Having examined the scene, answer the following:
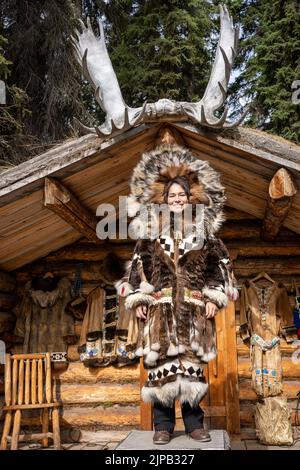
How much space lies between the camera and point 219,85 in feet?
14.1

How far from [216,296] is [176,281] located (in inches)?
12.5

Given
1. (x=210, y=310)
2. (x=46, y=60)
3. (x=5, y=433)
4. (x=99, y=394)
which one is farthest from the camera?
(x=46, y=60)

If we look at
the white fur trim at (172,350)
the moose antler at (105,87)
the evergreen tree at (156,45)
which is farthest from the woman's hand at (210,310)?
the evergreen tree at (156,45)

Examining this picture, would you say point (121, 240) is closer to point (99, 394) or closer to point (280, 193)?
point (99, 394)

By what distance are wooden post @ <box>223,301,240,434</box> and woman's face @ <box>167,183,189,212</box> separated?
239cm

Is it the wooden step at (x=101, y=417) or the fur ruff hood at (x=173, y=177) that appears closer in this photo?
the fur ruff hood at (x=173, y=177)

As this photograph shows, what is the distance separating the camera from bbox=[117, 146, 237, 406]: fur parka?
11.9ft

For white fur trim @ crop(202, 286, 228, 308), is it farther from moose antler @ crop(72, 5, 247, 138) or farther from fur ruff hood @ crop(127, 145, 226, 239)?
moose antler @ crop(72, 5, 247, 138)

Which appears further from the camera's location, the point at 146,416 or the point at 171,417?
the point at 146,416

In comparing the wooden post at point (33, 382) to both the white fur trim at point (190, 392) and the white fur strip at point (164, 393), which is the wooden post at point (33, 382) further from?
the white fur trim at point (190, 392)

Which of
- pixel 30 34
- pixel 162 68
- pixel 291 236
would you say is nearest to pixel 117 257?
pixel 291 236

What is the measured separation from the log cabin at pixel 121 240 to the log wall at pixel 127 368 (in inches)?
0.5

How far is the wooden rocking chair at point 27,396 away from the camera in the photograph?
534cm

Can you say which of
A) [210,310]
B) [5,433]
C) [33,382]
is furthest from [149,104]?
[5,433]
